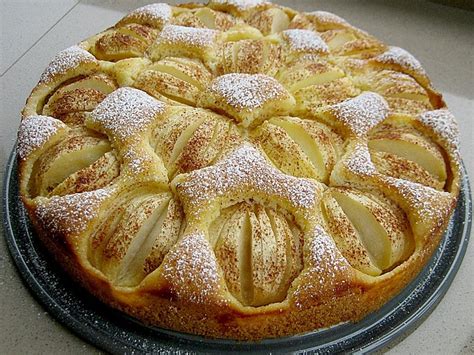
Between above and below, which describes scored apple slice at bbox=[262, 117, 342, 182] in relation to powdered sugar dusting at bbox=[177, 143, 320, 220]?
below

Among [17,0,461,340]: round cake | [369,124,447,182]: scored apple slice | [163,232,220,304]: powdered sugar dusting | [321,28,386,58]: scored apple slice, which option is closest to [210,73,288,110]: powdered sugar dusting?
[17,0,461,340]: round cake

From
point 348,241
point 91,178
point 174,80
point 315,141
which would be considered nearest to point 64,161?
point 91,178

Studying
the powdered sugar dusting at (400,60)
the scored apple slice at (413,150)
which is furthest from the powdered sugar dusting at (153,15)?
the scored apple slice at (413,150)

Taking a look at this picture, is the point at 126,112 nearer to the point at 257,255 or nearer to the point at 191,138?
the point at 191,138

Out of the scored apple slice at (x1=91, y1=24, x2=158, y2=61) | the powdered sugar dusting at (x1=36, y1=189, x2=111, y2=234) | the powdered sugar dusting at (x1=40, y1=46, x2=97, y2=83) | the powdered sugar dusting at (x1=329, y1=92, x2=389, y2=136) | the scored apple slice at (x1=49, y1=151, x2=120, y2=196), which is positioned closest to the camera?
the powdered sugar dusting at (x1=36, y1=189, x2=111, y2=234)

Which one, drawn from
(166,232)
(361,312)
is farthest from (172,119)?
(361,312)

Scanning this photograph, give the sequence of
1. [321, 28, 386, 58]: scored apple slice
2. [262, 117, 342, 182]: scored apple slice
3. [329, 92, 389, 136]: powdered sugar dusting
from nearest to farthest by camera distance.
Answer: [262, 117, 342, 182]: scored apple slice
[329, 92, 389, 136]: powdered sugar dusting
[321, 28, 386, 58]: scored apple slice

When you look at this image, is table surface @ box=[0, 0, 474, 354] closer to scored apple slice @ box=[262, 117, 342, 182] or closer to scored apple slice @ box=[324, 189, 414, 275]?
scored apple slice @ box=[324, 189, 414, 275]

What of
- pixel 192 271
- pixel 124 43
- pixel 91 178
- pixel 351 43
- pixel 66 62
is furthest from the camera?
pixel 351 43
